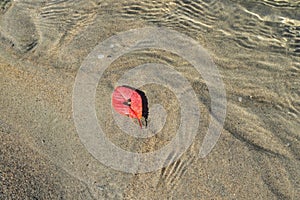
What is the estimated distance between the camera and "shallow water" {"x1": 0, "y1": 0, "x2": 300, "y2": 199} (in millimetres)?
2607

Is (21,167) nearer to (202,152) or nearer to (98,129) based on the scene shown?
(98,129)

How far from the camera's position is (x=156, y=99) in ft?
Result: 9.71

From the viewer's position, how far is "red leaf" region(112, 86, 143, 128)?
289 cm

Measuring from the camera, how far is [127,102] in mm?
2938

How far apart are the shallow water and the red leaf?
0.07 meters

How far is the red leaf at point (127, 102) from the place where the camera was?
289cm

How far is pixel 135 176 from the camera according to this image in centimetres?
265

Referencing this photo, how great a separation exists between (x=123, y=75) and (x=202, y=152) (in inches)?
33.7

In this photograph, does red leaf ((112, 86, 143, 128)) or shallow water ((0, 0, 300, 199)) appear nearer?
shallow water ((0, 0, 300, 199))

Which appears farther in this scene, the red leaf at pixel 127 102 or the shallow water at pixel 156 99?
the red leaf at pixel 127 102

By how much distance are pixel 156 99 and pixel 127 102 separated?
0.71 ft

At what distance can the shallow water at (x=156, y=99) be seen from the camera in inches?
103

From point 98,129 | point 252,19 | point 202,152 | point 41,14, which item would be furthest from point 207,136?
point 41,14

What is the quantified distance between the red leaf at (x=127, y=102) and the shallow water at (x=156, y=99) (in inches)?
2.7
